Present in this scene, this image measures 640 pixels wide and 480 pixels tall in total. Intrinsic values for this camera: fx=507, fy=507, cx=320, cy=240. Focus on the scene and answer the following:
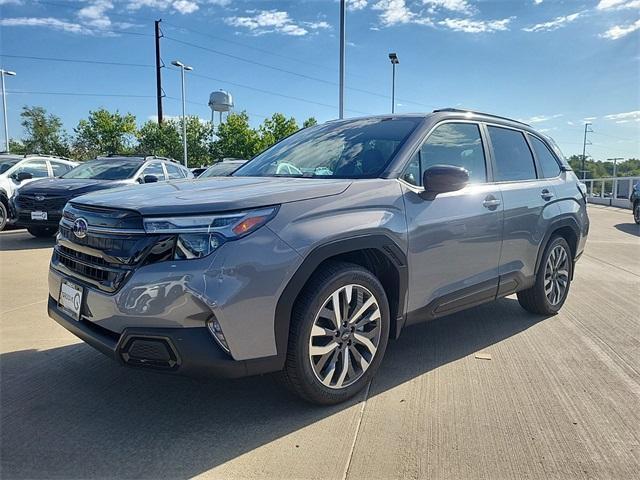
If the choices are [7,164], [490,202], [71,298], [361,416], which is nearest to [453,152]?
[490,202]

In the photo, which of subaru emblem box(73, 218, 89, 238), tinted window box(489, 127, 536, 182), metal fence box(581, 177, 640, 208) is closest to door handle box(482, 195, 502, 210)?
tinted window box(489, 127, 536, 182)

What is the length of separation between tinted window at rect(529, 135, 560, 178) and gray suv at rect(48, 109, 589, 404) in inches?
28.6

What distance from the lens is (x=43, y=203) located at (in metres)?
9.07

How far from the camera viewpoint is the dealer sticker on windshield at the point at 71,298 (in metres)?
2.87

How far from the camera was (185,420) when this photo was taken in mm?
2881

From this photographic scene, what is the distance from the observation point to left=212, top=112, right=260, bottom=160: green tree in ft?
136

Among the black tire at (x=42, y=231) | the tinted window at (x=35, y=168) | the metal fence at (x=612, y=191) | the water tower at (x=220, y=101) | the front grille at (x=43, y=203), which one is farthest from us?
the water tower at (x=220, y=101)

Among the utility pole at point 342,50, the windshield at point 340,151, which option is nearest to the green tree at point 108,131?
the utility pole at point 342,50

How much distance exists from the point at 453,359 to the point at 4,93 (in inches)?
1741

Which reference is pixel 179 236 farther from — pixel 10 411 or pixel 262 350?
pixel 10 411

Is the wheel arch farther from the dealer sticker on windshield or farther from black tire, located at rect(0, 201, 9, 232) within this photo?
black tire, located at rect(0, 201, 9, 232)

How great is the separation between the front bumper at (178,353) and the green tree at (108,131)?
38.6m

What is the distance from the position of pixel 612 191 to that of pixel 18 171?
925 inches

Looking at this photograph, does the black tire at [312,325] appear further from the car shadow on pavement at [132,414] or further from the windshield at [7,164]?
the windshield at [7,164]
